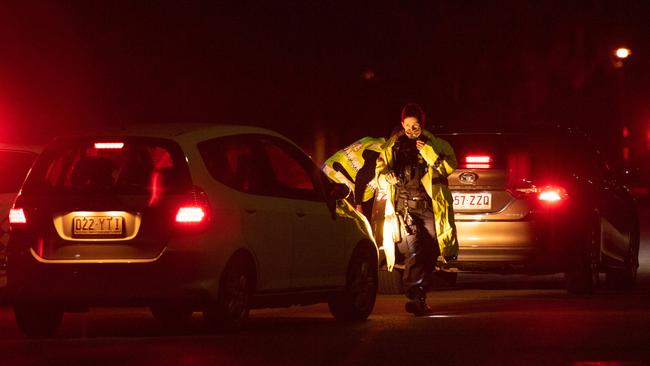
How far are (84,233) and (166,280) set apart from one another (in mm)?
698

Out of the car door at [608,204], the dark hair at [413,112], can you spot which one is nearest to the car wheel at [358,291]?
the dark hair at [413,112]

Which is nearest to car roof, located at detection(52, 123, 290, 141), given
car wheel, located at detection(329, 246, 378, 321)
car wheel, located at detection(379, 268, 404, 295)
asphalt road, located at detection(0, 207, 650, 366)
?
asphalt road, located at detection(0, 207, 650, 366)

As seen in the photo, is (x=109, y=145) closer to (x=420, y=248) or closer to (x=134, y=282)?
Answer: (x=134, y=282)

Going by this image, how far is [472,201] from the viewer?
55.0 feet

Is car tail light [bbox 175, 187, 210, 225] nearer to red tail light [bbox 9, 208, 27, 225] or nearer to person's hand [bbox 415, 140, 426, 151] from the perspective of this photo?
red tail light [bbox 9, 208, 27, 225]

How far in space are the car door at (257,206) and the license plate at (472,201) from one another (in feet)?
12.4

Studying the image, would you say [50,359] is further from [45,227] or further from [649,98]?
[649,98]

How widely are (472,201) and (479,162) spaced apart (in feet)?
1.23

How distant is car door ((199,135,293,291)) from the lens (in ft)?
41.5

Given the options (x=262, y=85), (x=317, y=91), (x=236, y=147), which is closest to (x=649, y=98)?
(x=317, y=91)

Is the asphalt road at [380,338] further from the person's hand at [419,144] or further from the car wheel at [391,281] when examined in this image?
the person's hand at [419,144]

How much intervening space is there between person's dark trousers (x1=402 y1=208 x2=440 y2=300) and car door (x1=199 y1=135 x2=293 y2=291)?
5.96ft

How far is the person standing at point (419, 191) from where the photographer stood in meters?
14.8

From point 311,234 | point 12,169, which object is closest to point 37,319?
point 311,234
